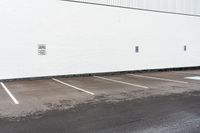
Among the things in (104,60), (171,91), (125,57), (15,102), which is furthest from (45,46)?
(171,91)

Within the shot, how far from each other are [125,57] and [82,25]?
3.30m

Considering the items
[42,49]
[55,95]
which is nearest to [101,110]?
[55,95]

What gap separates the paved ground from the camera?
18.0 feet

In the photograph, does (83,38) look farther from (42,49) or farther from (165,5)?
(165,5)

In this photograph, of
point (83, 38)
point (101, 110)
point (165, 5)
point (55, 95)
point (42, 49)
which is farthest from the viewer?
point (165, 5)

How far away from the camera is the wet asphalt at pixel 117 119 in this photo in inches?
210

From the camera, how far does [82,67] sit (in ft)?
49.1

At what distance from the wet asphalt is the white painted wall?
6.75m

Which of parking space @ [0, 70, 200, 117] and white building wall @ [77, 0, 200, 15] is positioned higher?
white building wall @ [77, 0, 200, 15]

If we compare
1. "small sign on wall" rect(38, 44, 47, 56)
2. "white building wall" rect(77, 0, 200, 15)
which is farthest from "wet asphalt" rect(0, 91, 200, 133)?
"white building wall" rect(77, 0, 200, 15)

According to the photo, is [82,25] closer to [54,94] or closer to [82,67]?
[82,67]

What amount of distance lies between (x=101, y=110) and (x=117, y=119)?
3.03 ft

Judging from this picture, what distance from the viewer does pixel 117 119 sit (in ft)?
19.9

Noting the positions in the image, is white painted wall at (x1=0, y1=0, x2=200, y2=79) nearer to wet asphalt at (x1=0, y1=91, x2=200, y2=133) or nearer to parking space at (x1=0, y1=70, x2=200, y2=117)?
parking space at (x1=0, y1=70, x2=200, y2=117)
